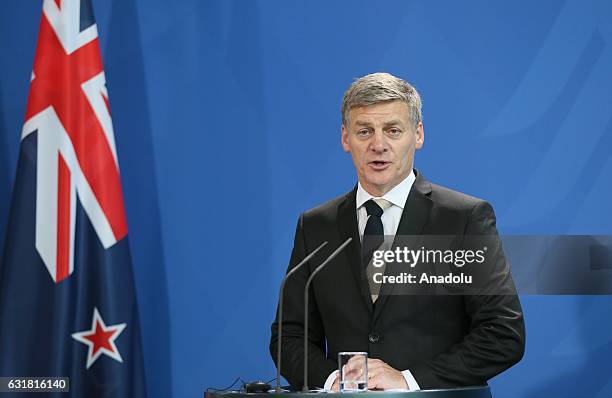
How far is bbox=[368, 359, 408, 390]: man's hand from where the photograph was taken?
2242mm

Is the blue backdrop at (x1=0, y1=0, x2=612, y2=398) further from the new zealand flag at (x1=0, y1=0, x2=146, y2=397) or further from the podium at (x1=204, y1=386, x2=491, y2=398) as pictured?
the podium at (x1=204, y1=386, x2=491, y2=398)

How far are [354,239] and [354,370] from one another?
62 centimetres

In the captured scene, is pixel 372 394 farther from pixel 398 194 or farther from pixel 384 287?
pixel 398 194

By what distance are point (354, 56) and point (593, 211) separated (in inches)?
46.9

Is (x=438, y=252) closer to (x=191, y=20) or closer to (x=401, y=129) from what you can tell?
(x=401, y=129)

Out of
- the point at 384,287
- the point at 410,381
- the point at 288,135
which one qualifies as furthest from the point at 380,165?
the point at 288,135

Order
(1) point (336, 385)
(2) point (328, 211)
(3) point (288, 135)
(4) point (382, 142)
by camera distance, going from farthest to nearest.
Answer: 1. (3) point (288, 135)
2. (2) point (328, 211)
3. (4) point (382, 142)
4. (1) point (336, 385)

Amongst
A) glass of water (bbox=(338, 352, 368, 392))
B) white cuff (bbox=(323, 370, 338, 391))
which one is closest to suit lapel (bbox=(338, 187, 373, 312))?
white cuff (bbox=(323, 370, 338, 391))

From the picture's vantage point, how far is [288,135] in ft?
12.8

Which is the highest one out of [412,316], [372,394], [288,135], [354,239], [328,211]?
[288,135]

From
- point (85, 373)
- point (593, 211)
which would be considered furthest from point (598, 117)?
point (85, 373)

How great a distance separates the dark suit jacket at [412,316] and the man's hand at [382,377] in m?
0.07

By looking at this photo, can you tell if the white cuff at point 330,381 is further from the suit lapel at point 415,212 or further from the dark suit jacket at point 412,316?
the suit lapel at point 415,212

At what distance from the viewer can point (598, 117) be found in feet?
12.3
